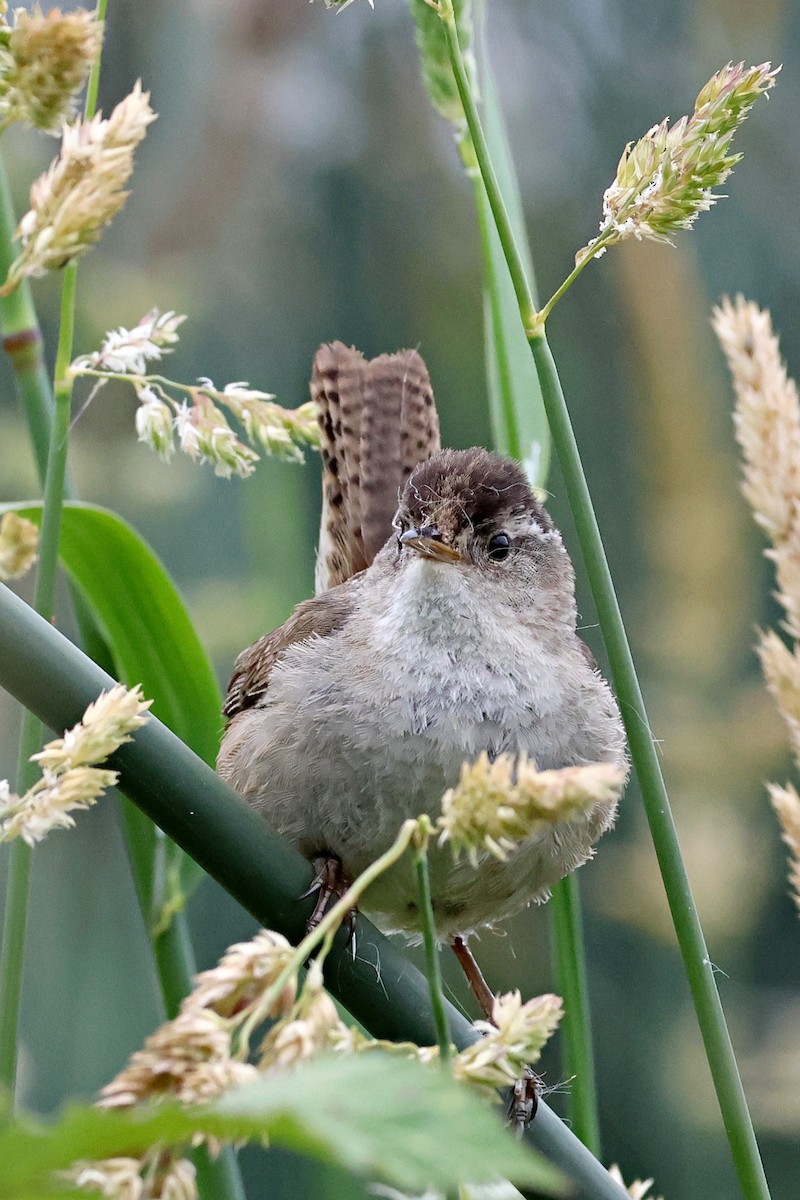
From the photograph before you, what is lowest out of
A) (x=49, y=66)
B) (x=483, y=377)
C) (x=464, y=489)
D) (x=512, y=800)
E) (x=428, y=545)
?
(x=512, y=800)

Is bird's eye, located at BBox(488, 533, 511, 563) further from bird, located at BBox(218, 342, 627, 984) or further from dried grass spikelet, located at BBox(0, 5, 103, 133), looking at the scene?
dried grass spikelet, located at BBox(0, 5, 103, 133)

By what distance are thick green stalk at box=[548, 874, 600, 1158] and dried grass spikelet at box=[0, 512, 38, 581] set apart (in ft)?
2.15

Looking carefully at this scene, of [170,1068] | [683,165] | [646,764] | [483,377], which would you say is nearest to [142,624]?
[646,764]

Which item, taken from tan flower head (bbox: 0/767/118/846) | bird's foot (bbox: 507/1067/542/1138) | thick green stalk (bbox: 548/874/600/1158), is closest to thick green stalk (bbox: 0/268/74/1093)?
tan flower head (bbox: 0/767/118/846)

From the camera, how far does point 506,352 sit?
4.73 feet

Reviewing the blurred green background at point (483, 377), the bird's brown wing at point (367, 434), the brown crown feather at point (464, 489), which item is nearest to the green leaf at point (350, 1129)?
the brown crown feather at point (464, 489)

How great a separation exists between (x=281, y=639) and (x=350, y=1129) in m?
1.65

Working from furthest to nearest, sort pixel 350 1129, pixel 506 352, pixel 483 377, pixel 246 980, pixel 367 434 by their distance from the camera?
pixel 483 377 → pixel 367 434 → pixel 506 352 → pixel 246 980 → pixel 350 1129

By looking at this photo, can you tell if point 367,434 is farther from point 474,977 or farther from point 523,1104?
point 523,1104

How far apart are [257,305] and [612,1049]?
6.81 feet

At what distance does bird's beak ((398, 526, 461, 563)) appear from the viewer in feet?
5.94

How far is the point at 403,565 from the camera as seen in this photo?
1934 millimetres

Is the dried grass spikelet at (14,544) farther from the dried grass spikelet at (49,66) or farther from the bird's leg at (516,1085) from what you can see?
the bird's leg at (516,1085)

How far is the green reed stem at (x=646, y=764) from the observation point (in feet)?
3.02
